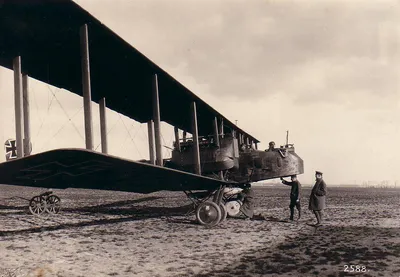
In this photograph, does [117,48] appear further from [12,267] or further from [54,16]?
[12,267]

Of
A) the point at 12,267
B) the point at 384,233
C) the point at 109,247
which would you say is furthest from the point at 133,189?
the point at 384,233

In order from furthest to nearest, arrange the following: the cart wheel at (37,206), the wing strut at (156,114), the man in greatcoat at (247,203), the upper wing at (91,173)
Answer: the cart wheel at (37,206)
the man in greatcoat at (247,203)
the wing strut at (156,114)
the upper wing at (91,173)

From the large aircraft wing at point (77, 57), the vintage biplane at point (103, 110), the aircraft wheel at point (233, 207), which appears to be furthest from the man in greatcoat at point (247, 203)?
the large aircraft wing at point (77, 57)

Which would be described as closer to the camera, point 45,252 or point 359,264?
point 359,264

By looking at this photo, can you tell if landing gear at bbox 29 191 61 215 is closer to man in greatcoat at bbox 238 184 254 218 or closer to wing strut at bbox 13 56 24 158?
man in greatcoat at bbox 238 184 254 218

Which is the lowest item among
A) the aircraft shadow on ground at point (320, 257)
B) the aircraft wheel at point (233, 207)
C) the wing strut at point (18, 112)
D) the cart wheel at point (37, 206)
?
the aircraft shadow on ground at point (320, 257)

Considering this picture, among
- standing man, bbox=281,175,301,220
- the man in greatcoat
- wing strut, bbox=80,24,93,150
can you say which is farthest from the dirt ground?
wing strut, bbox=80,24,93,150

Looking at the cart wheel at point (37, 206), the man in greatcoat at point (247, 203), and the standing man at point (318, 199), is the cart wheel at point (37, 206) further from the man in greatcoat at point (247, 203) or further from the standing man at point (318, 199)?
the standing man at point (318, 199)
